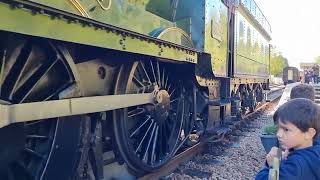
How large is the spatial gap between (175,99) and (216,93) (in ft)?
5.35

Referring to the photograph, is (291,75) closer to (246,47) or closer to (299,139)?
(246,47)

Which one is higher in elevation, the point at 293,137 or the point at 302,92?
the point at 302,92

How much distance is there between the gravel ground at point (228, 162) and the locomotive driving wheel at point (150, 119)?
0.38m

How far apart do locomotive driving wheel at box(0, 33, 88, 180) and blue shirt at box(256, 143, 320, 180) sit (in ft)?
5.98

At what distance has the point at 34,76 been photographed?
315 cm

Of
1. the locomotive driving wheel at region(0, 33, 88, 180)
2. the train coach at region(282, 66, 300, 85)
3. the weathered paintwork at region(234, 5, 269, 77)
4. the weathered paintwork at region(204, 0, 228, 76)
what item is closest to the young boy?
the locomotive driving wheel at region(0, 33, 88, 180)

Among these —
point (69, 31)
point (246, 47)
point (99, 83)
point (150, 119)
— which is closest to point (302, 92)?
point (150, 119)

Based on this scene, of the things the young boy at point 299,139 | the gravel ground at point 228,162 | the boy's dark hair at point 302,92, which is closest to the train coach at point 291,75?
the gravel ground at point 228,162

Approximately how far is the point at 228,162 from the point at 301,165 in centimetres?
464

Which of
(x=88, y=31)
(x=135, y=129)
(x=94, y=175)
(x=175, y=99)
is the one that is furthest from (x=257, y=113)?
(x=88, y=31)

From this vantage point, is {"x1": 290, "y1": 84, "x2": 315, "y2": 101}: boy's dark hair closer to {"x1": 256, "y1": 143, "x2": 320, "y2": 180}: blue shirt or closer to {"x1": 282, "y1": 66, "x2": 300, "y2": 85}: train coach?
{"x1": 256, "y1": 143, "x2": 320, "y2": 180}: blue shirt

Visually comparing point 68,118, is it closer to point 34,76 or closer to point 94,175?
point 34,76

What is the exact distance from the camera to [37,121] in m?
3.25

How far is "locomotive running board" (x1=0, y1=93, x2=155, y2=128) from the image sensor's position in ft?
8.46
